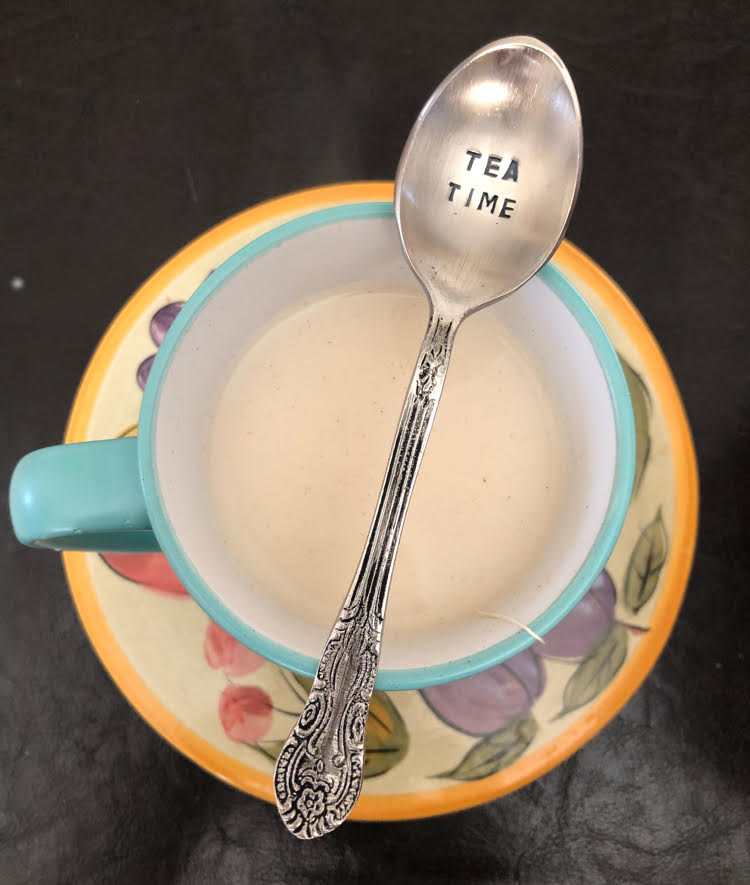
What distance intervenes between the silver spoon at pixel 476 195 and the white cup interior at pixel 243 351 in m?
0.02

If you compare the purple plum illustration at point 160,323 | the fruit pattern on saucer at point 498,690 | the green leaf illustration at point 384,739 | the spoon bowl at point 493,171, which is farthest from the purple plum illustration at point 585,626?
the purple plum illustration at point 160,323

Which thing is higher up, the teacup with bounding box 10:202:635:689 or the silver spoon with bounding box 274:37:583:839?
the silver spoon with bounding box 274:37:583:839

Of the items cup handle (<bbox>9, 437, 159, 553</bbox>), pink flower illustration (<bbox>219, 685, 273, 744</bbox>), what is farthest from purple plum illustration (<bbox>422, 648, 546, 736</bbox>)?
cup handle (<bbox>9, 437, 159, 553</bbox>)

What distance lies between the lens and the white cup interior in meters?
0.34

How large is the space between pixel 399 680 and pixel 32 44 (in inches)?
27.7

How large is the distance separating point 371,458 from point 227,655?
0.17 meters

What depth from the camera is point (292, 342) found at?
0.48 meters

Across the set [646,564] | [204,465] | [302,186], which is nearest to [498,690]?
[646,564]

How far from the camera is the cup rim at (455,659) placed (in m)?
0.31

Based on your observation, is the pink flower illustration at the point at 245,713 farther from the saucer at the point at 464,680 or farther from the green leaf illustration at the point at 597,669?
the green leaf illustration at the point at 597,669

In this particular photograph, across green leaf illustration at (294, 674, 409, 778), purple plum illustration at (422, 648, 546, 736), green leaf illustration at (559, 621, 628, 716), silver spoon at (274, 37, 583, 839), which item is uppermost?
silver spoon at (274, 37, 583, 839)

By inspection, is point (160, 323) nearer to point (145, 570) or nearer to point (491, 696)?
point (145, 570)

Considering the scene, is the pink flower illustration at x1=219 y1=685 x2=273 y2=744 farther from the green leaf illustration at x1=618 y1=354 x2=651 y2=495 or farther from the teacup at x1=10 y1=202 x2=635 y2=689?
the green leaf illustration at x1=618 y1=354 x2=651 y2=495

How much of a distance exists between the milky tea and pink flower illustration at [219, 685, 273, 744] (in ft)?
0.25
